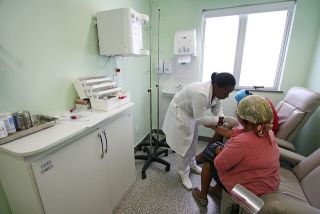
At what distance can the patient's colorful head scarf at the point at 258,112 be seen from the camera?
39.5 inches

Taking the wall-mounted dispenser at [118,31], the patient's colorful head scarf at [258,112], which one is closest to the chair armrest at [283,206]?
the patient's colorful head scarf at [258,112]

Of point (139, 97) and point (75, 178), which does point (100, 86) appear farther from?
point (139, 97)

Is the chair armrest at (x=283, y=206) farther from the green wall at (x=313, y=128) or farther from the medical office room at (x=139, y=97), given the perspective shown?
the green wall at (x=313, y=128)

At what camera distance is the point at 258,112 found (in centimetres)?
100

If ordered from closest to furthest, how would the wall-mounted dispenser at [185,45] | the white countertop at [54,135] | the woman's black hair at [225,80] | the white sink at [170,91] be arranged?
the white countertop at [54,135], the woman's black hair at [225,80], the wall-mounted dispenser at [185,45], the white sink at [170,91]

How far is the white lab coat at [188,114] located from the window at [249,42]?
1.20 m

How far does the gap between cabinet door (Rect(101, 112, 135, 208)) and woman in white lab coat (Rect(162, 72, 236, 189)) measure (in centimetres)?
53

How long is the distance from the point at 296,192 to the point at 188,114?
43.0 inches

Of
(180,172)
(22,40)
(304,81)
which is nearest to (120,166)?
(180,172)

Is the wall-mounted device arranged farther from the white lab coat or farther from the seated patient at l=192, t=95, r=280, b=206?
the seated patient at l=192, t=95, r=280, b=206

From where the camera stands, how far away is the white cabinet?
879 mm

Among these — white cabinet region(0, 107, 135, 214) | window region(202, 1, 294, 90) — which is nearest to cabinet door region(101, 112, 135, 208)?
white cabinet region(0, 107, 135, 214)

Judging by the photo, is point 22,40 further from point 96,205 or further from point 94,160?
point 96,205

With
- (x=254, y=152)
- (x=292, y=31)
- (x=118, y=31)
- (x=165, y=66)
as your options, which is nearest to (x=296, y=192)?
(x=254, y=152)
